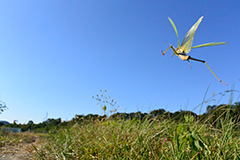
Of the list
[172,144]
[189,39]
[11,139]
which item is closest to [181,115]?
[172,144]

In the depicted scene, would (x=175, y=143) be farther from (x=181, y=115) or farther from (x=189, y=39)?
(x=181, y=115)

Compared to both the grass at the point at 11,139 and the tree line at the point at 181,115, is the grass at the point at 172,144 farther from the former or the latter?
the grass at the point at 11,139

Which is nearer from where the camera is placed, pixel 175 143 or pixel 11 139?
pixel 175 143

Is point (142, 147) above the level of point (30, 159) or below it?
above

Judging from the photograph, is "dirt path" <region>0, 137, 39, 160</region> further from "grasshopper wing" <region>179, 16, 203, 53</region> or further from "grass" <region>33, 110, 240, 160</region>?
"grasshopper wing" <region>179, 16, 203, 53</region>

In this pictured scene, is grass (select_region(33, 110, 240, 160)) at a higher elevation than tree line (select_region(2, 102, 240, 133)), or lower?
lower

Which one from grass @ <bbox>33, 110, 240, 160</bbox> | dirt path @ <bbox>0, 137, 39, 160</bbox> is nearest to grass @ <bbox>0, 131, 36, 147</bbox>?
dirt path @ <bbox>0, 137, 39, 160</bbox>

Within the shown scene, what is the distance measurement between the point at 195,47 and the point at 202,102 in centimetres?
147

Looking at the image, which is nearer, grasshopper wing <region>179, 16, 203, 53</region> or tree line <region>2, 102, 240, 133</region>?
grasshopper wing <region>179, 16, 203, 53</region>

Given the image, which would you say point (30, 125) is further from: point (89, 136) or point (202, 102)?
point (202, 102)

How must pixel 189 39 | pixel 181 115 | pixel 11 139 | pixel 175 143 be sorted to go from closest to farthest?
pixel 189 39, pixel 175 143, pixel 181 115, pixel 11 139

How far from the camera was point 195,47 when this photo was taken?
1.52 ft

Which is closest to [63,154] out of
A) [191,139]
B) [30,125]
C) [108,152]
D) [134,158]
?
[108,152]

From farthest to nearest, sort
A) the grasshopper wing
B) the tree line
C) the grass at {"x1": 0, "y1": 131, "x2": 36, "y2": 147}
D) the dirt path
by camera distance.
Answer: the grass at {"x1": 0, "y1": 131, "x2": 36, "y2": 147} < the dirt path < the tree line < the grasshopper wing
